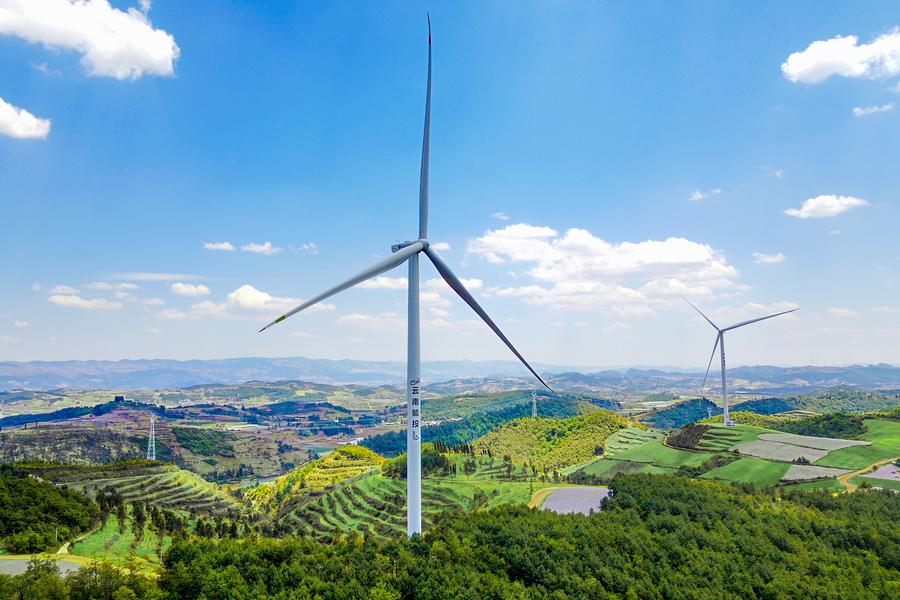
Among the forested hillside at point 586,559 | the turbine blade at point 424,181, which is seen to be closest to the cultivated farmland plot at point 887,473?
the forested hillside at point 586,559

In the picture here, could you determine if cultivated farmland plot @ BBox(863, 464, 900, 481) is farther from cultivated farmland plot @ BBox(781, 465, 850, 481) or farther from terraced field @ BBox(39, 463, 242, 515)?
terraced field @ BBox(39, 463, 242, 515)

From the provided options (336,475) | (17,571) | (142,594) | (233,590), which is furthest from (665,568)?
(336,475)

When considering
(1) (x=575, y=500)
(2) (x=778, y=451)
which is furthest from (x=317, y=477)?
(2) (x=778, y=451)

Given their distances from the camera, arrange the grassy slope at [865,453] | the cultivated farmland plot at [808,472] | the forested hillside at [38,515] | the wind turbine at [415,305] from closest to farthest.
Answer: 1. the wind turbine at [415,305]
2. the forested hillside at [38,515]
3. the cultivated farmland plot at [808,472]
4. the grassy slope at [865,453]

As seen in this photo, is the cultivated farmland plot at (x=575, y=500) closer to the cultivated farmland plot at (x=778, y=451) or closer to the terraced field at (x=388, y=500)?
the terraced field at (x=388, y=500)

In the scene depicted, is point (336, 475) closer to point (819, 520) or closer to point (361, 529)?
point (361, 529)

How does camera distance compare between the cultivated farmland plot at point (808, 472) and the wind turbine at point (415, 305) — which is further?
the cultivated farmland plot at point (808, 472)

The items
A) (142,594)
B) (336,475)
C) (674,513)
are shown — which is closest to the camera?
(142,594)
